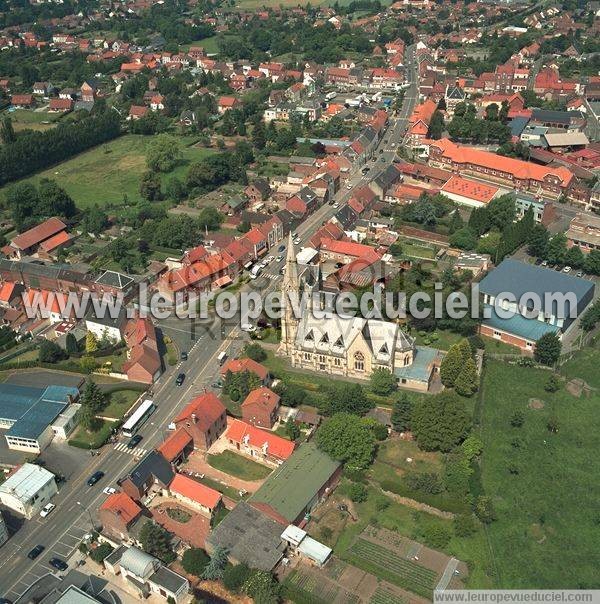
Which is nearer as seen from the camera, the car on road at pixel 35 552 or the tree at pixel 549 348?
the car on road at pixel 35 552

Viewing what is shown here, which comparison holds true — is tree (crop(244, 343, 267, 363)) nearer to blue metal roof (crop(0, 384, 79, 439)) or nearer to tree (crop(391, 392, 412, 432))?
tree (crop(391, 392, 412, 432))

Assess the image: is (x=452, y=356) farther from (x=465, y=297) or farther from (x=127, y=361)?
(x=127, y=361)

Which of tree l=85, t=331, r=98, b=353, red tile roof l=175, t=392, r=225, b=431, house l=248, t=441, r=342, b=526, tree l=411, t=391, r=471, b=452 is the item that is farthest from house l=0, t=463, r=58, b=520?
tree l=411, t=391, r=471, b=452

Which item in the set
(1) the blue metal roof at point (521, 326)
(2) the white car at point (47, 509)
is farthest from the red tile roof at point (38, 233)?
(1) the blue metal roof at point (521, 326)

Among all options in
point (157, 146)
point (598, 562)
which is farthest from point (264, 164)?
point (598, 562)

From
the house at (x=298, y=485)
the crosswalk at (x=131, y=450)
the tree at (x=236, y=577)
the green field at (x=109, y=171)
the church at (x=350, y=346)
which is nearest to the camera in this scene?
the tree at (x=236, y=577)

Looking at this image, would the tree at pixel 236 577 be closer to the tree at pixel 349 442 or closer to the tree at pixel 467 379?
the tree at pixel 349 442

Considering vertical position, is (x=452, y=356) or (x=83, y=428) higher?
(x=452, y=356)
